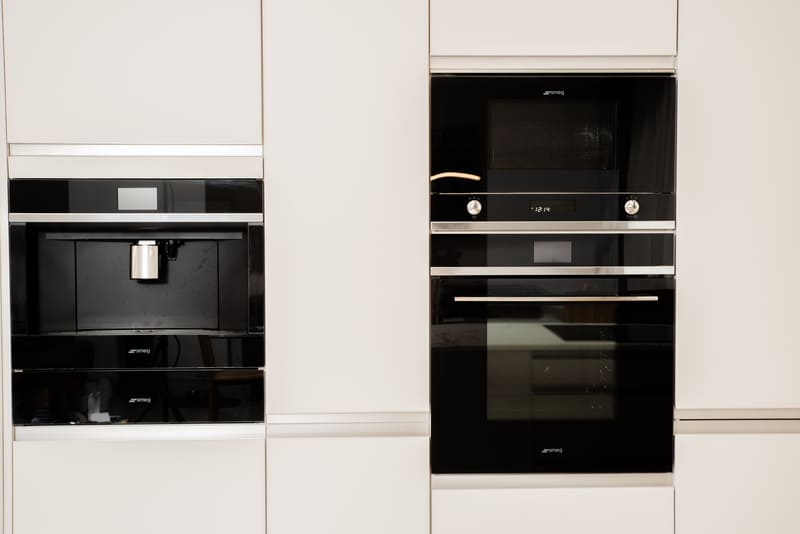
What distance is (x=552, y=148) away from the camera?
1.65 m

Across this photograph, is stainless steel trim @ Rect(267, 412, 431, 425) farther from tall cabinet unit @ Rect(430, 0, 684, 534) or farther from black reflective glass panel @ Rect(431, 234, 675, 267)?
black reflective glass panel @ Rect(431, 234, 675, 267)

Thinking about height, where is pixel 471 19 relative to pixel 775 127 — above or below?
above

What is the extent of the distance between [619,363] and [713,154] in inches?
24.4

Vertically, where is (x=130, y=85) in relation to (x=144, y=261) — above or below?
above

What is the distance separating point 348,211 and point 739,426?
47.8 inches

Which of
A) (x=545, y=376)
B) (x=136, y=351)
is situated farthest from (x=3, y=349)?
(x=545, y=376)

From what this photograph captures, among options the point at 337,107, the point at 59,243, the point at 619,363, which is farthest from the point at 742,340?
the point at 59,243

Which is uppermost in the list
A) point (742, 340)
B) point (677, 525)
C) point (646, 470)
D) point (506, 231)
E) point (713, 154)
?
point (713, 154)

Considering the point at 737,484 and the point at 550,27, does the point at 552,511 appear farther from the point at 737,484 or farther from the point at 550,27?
the point at 550,27

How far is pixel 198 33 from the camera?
1.60m

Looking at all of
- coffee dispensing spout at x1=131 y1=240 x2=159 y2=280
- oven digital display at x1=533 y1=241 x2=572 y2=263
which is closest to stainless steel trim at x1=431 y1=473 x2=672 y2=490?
oven digital display at x1=533 y1=241 x2=572 y2=263

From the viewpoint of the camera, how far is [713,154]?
1.63m

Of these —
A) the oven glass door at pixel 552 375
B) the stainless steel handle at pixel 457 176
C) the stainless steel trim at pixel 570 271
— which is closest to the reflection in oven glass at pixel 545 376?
the oven glass door at pixel 552 375

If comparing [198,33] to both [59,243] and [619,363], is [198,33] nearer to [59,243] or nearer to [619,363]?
[59,243]
